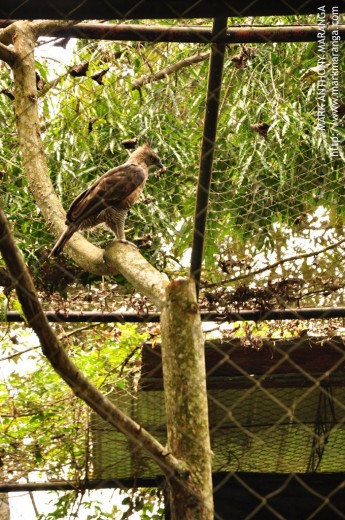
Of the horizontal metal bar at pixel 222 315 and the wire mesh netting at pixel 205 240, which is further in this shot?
the wire mesh netting at pixel 205 240

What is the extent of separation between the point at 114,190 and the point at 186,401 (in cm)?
141

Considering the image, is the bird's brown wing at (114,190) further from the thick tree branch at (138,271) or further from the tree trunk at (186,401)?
the tree trunk at (186,401)

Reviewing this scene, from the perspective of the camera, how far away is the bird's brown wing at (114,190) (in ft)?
8.27

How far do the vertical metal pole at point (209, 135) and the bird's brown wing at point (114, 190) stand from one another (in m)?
A: 0.51

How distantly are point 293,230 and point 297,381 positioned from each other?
93cm

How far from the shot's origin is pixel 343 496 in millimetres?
2604

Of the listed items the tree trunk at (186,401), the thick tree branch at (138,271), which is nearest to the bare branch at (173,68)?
the thick tree branch at (138,271)

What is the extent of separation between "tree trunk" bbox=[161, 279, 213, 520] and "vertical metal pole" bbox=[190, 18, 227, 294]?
549mm

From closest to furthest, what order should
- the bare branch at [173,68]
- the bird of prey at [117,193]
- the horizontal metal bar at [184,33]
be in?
the horizontal metal bar at [184,33]
the bird of prey at [117,193]
the bare branch at [173,68]

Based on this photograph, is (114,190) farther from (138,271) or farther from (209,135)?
(138,271)

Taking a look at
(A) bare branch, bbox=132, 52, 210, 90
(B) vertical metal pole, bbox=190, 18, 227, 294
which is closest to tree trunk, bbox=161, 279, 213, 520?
(B) vertical metal pole, bbox=190, 18, 227, 294

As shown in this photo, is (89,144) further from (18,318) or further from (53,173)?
(18,318)

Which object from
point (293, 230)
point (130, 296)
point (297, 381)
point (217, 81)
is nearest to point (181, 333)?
point (217, 81)

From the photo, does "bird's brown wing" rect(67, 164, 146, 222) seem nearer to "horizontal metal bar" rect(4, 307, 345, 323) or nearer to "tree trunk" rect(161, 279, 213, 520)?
"horizontal metal bar" rect(4, 307, 345, 323)
